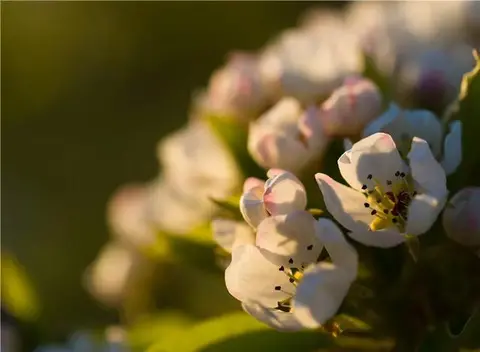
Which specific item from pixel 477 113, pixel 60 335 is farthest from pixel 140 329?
pixel 477 113

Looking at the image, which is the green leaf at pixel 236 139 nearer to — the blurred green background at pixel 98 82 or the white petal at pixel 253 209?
the white petal at pixel 253 209

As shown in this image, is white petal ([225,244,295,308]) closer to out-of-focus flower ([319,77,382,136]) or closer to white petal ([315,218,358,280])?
white petal ([315,218,358,280])

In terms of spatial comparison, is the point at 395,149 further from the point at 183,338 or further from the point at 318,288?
the point at 183,338

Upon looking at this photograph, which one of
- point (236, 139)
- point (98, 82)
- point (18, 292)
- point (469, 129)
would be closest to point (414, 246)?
point (469, 129)

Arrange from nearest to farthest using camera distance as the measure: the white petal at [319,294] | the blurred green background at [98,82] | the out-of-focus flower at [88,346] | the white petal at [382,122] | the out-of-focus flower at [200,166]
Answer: the white petal at [319,294] < the white petal at [382,122] < the out-of-focus flower at [88,346] < the out-of-focus flower at [200,166] < the blurred green background at [98,82]

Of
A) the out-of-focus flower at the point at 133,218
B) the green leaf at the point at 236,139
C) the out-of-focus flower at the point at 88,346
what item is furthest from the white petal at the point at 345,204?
the out-of-focus flower at the point at 133,218

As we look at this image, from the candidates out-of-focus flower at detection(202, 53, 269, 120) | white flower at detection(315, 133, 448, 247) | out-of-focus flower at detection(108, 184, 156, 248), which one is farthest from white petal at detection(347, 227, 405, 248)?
out-of-focus flower at detection(108, 184, 156, 248)
